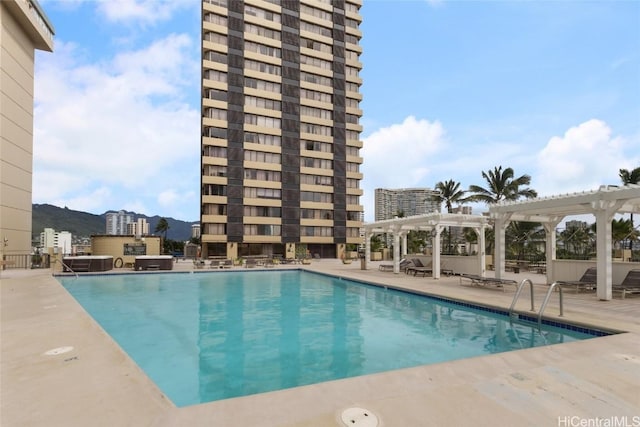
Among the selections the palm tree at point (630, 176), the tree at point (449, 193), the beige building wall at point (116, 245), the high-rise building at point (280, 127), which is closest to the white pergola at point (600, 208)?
the palm tree at point (630, 176)

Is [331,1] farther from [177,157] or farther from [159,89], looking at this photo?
[159,89]

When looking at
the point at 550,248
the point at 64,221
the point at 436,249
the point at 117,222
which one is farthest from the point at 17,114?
the point at 117,222

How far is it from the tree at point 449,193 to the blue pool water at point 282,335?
1997 cm

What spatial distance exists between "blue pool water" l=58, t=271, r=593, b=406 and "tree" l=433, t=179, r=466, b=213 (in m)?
20.0

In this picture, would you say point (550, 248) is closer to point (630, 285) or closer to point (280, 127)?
point (630, 285)

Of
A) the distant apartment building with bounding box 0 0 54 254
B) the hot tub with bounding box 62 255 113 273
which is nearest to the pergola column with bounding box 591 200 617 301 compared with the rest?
the hot tub with bounding box 62 255 113 273

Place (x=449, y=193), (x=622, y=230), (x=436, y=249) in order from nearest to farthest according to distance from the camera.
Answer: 1. (x=436, y=249)
2. (x=622, y=230)
3. (x=449, y=193)

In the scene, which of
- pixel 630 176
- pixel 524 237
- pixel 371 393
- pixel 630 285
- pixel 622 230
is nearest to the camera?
pixel 371 393

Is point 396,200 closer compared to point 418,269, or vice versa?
point 418,269

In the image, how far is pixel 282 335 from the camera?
837 centimetres

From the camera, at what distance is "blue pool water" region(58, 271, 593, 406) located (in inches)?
236

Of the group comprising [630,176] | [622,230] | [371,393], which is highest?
[630,176]

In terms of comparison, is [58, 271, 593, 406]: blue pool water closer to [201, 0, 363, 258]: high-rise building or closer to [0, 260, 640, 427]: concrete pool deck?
[0, 260, 640, 427]: concrete pool deck

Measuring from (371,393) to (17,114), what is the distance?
3092 cm
